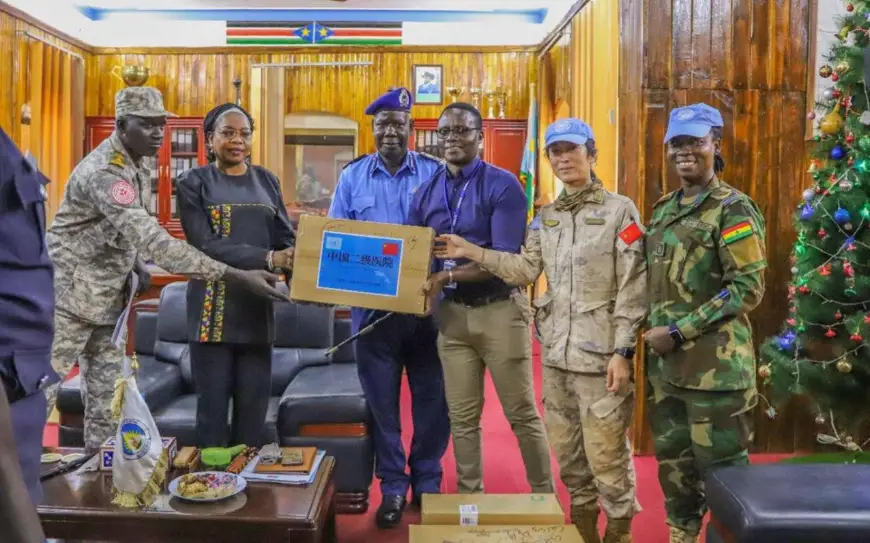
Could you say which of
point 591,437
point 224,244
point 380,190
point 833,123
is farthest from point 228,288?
point 833,123

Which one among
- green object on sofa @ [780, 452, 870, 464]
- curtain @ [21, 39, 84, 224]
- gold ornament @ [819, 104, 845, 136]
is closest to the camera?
gold ornament @ [819, 104, 845, 136]

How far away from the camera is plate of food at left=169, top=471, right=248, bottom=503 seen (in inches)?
77.4

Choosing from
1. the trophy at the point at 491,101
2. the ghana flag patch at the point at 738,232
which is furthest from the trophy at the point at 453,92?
the ghana flag patch at the point at 738,232

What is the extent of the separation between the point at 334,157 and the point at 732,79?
5.44 metres

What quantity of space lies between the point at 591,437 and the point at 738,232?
76 cm

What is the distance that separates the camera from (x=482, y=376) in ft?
8.42

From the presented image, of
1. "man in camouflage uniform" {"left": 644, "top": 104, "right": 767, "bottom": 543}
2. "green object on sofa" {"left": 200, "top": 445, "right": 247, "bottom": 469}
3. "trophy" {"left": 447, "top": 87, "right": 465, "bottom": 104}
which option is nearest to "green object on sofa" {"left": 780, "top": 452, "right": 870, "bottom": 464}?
"man in camouflage uniform" {"left": 644, "top": 104, "right": 767, "bottom": 543}

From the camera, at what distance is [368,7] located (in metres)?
7.99

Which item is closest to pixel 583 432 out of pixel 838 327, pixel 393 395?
pixel 393 395

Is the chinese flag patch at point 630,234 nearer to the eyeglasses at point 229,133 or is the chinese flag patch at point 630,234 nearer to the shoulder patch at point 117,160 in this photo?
the eyeglasses at point 229,133

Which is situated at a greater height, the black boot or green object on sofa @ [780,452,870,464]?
green object on sofa @ [780,452,870,464]

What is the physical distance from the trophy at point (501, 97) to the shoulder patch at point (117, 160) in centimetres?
601

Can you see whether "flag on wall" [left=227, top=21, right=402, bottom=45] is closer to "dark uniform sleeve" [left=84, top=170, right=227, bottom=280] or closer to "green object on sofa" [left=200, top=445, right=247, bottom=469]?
"dark uniform sleeve" [left=84, top=170, right=227, bottom=280]

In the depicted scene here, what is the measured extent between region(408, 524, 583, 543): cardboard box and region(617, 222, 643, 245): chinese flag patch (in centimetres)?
88
